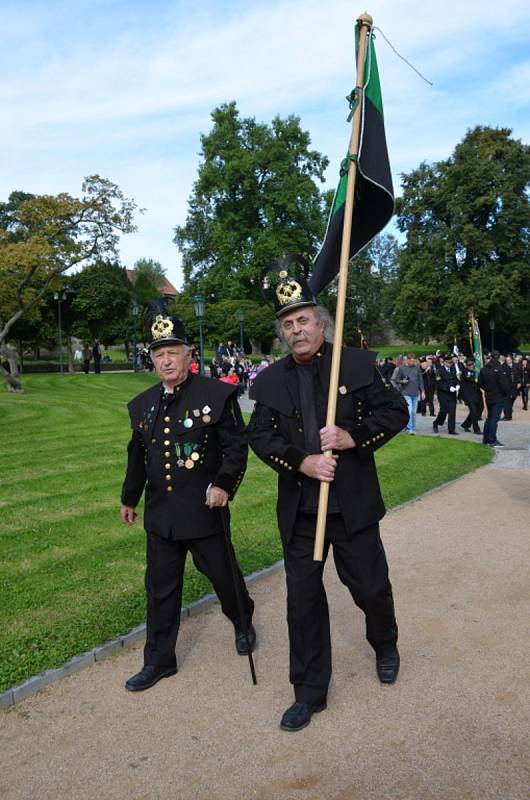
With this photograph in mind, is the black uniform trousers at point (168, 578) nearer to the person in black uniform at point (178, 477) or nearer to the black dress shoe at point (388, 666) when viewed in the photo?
the person in black uniform at point (178, 477)

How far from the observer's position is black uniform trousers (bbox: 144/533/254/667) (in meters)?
4.55

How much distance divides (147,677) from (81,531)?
162 inches

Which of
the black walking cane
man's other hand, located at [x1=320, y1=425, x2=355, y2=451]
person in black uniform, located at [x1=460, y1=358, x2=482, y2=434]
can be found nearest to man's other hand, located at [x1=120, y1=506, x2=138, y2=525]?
the black walking cane

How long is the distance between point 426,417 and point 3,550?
1750 cm

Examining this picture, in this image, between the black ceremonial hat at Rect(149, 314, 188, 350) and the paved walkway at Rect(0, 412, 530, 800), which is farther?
the black ceremonial hat at Rect(149, 314, 188, 350)

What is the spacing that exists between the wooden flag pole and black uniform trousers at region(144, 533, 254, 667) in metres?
0.90

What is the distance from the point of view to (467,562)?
22.9 feet

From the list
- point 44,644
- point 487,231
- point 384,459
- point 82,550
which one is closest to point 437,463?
point 384,459

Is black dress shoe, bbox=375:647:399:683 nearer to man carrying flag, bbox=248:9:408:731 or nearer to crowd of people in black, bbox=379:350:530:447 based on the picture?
man carrying flag, bbox=248:9:408:731

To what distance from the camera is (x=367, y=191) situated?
15.4 feet

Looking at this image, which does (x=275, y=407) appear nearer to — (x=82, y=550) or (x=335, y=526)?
(x=335, y=526)

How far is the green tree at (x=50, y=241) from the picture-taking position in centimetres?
2780

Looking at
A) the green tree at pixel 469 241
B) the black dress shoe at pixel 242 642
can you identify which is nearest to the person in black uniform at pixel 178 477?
the black dress shoe at pixel 242 642

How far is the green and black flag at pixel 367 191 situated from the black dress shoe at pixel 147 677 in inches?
104
